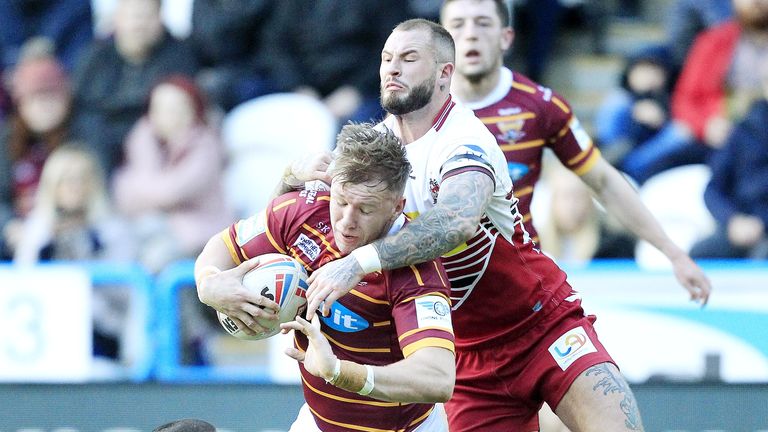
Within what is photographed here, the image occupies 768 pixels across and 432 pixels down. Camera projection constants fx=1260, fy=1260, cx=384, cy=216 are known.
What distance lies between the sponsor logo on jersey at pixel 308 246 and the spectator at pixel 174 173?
415cm

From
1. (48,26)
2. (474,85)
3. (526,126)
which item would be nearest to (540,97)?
(526,126)

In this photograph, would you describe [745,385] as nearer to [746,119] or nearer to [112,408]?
[746,119]

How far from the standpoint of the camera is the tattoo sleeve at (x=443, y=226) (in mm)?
4199

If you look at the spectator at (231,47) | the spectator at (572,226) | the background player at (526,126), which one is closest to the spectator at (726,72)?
the spectator at (572,226)

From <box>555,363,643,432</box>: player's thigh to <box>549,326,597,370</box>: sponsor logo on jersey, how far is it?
0.30 feet

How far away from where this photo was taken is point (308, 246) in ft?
14.6

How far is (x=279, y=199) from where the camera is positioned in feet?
14.9

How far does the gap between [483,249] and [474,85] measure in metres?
1.18

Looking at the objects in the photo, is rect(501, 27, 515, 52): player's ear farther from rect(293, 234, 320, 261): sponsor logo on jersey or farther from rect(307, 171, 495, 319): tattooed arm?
rect(293, 234, 320, 261): sponsor logo on jersey

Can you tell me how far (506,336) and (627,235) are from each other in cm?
345

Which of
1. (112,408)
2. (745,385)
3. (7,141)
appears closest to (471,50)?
(745,385)

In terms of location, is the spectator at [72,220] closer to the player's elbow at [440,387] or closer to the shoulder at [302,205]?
the shoulder at [302,205]

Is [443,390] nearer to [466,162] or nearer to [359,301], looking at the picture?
[359,301]

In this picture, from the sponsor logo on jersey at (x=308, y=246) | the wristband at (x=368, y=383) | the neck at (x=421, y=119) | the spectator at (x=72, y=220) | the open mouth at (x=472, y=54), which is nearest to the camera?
the wristband at (x=368, y=383)
